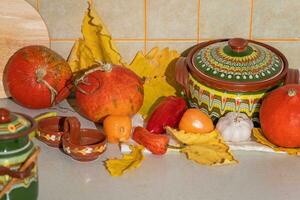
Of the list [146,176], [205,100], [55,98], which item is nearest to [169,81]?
[205,100]


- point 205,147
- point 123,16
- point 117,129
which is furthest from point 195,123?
point 123,16

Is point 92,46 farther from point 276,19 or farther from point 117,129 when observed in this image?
point 276,19

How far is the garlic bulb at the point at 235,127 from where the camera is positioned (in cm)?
124

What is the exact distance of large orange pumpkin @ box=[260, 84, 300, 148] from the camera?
3.85 ft

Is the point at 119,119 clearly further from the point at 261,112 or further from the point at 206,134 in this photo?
the point at 261,112

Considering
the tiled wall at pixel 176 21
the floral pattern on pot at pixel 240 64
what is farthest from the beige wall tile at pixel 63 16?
the floral pattern on pot at pixel 240 64

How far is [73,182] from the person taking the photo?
1079mm

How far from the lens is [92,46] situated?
1459 mm

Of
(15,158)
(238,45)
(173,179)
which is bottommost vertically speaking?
(173,179)

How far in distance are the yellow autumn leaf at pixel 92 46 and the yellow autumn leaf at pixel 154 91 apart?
10 cm

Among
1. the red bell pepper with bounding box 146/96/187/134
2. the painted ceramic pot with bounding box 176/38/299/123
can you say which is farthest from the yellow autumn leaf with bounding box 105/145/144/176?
the painted ceramic pot with bounding box 176/38/299/123

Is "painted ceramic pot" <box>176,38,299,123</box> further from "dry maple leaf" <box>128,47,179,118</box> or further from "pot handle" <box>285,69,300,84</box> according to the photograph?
"dry maple leaf" <box>128,47,179,118</box>

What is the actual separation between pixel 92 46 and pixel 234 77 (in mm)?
392

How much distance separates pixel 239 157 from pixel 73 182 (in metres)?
0.34
